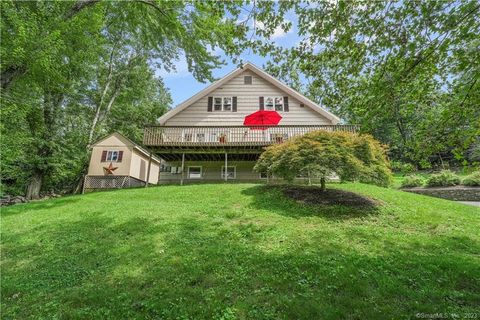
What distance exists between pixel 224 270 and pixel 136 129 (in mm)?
23460

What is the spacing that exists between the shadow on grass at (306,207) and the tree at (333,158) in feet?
3.28

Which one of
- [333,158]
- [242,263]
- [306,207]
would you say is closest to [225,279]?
[242,263]

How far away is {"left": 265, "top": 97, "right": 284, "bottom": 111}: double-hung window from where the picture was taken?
1827 centimetres

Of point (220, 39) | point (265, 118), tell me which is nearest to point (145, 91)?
point (265, 118)

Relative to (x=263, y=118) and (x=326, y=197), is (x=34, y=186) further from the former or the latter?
(x=326, y=197)

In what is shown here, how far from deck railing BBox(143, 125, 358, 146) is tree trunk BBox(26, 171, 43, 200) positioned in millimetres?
8448

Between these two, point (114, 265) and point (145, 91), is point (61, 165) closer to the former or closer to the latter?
point (145, 91)

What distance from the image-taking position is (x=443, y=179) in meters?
15.4

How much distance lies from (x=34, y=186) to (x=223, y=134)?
12.8 m

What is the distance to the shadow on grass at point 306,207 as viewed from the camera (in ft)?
27.3

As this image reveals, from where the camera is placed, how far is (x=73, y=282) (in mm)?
4617

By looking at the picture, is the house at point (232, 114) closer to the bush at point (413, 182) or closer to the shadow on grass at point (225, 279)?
the bush at point (413, 182)

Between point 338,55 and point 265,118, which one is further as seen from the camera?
point 265,118

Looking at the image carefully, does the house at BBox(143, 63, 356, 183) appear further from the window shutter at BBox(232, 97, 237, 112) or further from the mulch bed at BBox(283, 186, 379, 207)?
the mulch bed at BBox(283, 186, 379, 207)
